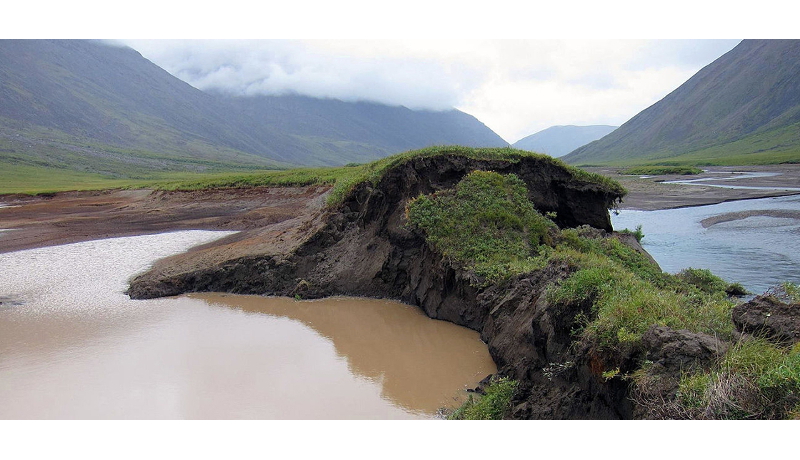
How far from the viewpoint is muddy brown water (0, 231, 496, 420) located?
995cm

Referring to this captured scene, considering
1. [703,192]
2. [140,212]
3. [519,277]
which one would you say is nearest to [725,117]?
[703,192]

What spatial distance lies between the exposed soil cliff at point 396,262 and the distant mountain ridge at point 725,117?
82256 millimetres

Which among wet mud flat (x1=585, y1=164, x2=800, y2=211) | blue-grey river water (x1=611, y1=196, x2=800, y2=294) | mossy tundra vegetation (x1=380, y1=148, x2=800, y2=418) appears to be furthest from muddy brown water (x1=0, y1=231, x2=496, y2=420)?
wet mud flat (x1=585, y1=164, x2=800, y2=211)

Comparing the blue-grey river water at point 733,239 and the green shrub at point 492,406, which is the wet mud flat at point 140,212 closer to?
the blue-grey river water at point 733,239

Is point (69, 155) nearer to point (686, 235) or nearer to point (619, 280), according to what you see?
point (686, 235)

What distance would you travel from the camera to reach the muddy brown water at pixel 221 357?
9.95 metres

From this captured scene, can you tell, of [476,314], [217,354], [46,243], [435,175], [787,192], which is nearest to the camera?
[217,354]

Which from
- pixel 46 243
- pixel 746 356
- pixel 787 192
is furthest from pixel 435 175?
pixel 787 192

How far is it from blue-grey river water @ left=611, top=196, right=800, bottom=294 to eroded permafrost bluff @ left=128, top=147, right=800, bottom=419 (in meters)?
4.33

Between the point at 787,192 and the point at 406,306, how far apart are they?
4097 cm

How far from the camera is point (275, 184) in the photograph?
45094 millimetres

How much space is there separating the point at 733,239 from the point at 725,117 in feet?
416

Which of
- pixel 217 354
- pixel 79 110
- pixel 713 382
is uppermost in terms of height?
pixel 79 110

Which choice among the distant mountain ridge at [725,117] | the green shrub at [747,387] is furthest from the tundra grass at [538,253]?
the distant mountain ridge at [725,117]
